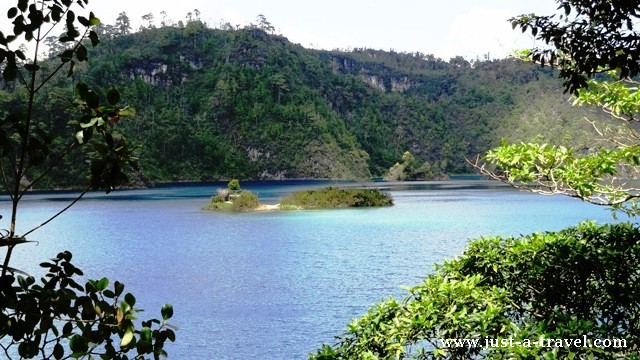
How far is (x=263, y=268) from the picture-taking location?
26.8 m

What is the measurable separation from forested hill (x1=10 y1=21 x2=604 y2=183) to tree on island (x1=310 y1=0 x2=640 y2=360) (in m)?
115

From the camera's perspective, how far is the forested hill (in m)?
142

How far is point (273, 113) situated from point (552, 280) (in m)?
152

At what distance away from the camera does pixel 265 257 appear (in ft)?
97.6

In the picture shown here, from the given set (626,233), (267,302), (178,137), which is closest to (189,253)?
(267,302)

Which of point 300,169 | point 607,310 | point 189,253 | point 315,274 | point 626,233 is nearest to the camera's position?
point 607,310

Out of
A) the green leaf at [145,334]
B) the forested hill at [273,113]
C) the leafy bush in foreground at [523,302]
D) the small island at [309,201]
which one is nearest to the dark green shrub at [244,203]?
the small island at [309,201]

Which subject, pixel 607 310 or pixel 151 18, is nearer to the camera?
pixel 607 310

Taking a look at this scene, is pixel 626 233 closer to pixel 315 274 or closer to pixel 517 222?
pixel 315 274

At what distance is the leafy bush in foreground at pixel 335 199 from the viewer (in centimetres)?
5816

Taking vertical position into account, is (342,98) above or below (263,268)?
above

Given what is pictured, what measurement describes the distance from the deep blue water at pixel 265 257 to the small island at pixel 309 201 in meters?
2.59

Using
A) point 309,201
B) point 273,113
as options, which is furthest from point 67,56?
point 273,113

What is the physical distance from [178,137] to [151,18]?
57.6 metres
